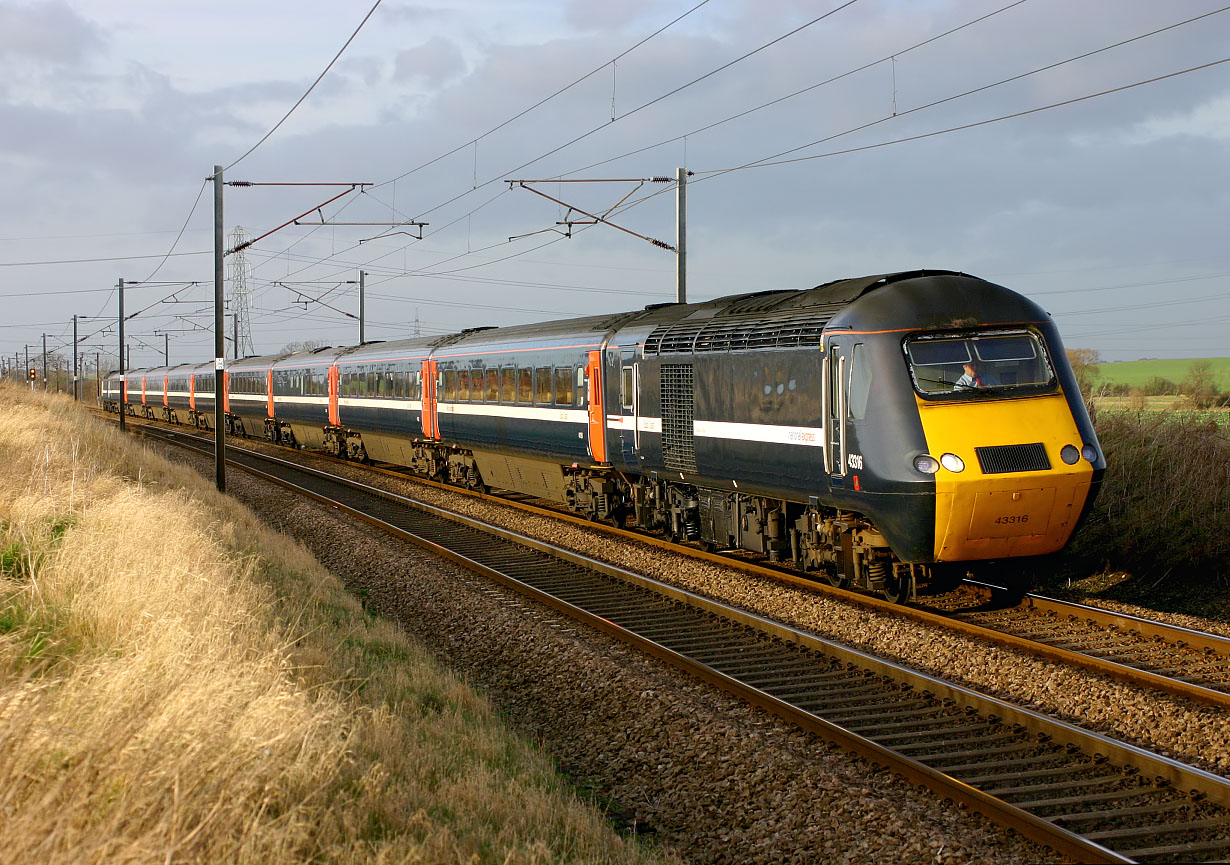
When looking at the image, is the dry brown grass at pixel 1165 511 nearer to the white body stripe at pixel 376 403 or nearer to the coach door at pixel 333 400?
the white body stripe at pixel 376 403

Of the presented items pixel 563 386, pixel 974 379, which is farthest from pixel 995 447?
pixel 563 386

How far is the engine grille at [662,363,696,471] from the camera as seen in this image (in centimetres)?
1427

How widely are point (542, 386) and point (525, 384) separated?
33.1 inches

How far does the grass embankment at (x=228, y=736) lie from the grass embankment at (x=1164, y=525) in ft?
29.3

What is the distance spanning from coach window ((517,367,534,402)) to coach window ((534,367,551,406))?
193 mm

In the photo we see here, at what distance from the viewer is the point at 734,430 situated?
512 inches

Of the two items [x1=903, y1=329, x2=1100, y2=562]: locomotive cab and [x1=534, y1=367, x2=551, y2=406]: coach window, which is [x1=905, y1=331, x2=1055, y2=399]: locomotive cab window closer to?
[x1=903, y1=329, x2=1100, y2=562]: locomotive cab

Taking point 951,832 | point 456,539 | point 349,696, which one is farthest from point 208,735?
point 456,539

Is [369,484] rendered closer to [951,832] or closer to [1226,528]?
[1226,528]

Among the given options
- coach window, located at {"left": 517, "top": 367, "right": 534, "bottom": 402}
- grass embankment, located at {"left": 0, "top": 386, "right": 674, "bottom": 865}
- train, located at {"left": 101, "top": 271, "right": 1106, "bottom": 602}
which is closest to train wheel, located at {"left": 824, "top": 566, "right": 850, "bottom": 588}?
train, located at {"left": 101, "top": 271, "right": 1106, "bottom": 602}

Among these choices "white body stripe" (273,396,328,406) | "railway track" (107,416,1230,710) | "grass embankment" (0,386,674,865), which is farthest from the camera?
"white body stripe" (273,396,328,406)

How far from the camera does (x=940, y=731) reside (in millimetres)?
7375

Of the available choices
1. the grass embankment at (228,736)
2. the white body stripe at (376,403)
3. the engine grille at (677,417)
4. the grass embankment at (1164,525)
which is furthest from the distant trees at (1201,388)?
the grass embankment at (228,736)

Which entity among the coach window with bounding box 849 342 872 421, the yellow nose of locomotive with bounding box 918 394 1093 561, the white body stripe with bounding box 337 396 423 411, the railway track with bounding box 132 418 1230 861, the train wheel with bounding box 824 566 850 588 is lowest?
the railway track with bounding box 132 418 1230 861
